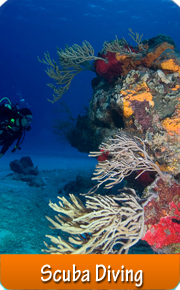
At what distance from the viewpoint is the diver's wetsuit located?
14.9ft

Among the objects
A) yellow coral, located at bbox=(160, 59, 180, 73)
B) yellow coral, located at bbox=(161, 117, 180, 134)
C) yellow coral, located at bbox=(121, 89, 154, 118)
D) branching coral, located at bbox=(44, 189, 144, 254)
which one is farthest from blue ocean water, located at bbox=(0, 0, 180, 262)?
yellow coral, located at bbox=(160, 59, 180, 73)

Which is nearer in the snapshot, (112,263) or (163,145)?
(112,263)

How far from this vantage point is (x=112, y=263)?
2227mm

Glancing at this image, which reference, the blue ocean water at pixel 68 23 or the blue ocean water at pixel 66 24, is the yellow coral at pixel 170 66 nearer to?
the blue ocean water at pixel 66 24

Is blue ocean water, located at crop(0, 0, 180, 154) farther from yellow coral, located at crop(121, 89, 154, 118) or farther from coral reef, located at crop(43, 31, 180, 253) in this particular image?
yellow coral, located at crop(121, 89, 154, 118)

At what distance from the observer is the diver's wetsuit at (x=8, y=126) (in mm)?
4547

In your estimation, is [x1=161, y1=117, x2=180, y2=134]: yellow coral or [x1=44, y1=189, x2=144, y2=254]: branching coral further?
[x1=161, y1=117, x2=180, y2=134]: yellow coral

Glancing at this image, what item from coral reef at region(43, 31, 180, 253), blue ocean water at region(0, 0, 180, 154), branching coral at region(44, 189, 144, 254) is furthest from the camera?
blue ocean water at region(0, 0, 180, 154)

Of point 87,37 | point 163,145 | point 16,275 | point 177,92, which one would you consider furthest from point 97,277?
point 87,37

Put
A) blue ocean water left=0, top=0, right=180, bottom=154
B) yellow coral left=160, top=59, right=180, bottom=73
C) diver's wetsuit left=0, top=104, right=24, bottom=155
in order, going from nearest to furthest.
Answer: yellow coral left=160, top=59, right=180, bottom=73, diver's wetsuit left=0, top=104, right=24, bottom=155, blue ocean water left=0, top=0, right=180, bottom=154

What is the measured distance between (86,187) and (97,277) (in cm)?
541

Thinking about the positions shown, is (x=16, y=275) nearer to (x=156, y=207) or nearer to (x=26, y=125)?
(x=156, y=207)

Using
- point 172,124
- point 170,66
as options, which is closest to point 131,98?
point 172,124

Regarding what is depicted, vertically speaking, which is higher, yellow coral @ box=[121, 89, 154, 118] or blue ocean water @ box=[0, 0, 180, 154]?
blue ocean water @ box=[0, 0, 180, 154]
